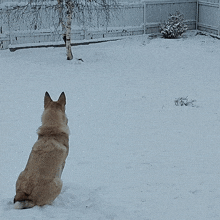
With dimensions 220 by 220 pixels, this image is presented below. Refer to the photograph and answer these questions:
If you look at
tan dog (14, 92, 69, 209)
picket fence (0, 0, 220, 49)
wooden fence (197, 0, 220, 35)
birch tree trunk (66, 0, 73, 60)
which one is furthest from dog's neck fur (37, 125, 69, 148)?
wooden fence (197, 0, 220, 35)

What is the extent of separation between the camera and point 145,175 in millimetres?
5930

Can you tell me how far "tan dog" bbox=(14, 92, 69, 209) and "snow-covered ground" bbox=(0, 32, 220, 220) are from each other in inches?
6.4

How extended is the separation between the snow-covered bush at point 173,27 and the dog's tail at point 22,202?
48.6 ft

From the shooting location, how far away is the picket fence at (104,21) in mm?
15789

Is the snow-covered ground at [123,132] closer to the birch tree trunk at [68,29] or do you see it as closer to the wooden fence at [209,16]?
the birch tree trunk at [68,29]

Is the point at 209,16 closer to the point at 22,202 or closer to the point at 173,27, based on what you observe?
the point at 173,27

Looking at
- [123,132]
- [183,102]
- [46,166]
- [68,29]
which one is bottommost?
[123,132]

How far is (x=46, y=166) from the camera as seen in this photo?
4500mm

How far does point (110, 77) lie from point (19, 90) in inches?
119

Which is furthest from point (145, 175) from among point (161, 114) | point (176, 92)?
point (176, 92)

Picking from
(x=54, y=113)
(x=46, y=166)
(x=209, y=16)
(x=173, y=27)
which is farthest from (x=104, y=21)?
(x=46, y=166)

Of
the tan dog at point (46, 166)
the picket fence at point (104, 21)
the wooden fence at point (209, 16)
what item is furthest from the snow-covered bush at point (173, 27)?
the tan dog at point (46, 166)

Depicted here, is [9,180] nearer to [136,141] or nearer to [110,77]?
[136,141]

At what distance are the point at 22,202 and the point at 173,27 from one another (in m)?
15.0
